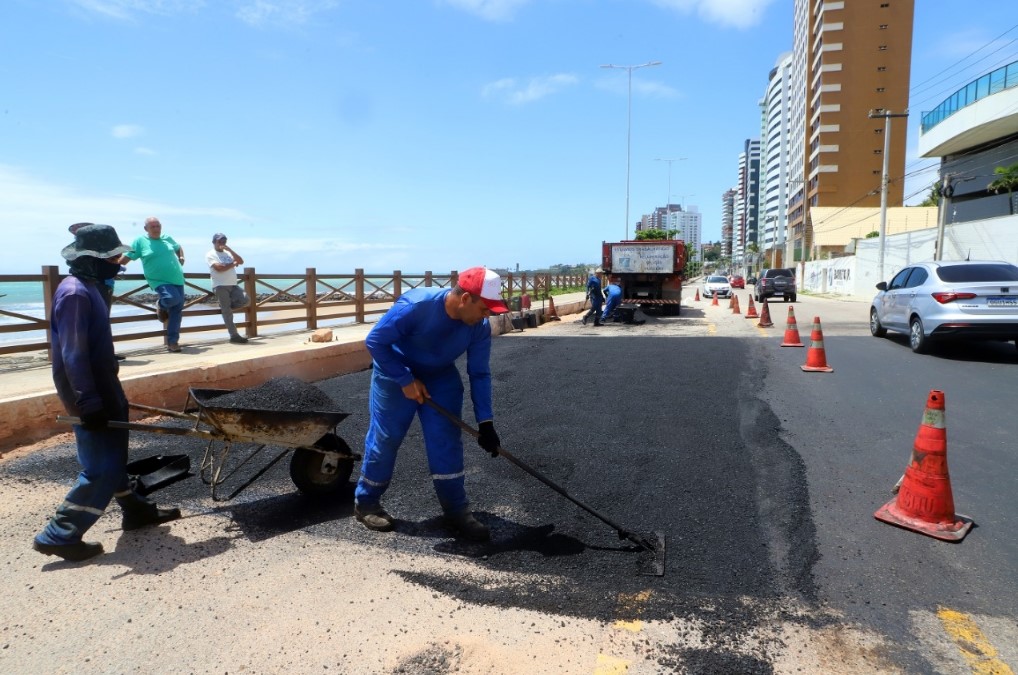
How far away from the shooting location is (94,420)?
127 inches

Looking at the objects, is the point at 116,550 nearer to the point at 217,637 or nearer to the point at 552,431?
the point at 217,637

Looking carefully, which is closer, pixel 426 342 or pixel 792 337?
pixel 426 342

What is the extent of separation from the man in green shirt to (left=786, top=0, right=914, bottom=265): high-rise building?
251ft

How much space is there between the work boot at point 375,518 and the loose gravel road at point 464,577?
42 millimetres

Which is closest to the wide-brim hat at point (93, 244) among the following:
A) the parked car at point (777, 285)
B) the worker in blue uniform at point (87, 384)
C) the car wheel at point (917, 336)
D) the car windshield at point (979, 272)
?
the worker in blue uniform at point (87, 384)

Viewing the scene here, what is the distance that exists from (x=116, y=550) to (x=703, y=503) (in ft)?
10.8

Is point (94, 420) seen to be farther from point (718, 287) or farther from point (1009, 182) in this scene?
point (718, 287)

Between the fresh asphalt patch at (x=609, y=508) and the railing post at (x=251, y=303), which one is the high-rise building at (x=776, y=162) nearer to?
the railing post at (x=251, y=303)

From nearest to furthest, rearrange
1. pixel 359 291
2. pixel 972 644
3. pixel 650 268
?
pixel 972 644 < pixel 359 291 < pixel 650 268

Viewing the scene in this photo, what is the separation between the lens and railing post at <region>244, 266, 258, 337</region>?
10.7 metres

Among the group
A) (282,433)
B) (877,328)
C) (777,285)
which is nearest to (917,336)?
(877,328)

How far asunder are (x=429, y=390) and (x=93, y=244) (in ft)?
6.19

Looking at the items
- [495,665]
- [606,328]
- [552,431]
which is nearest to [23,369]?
[552,431]

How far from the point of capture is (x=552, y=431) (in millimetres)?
5523
